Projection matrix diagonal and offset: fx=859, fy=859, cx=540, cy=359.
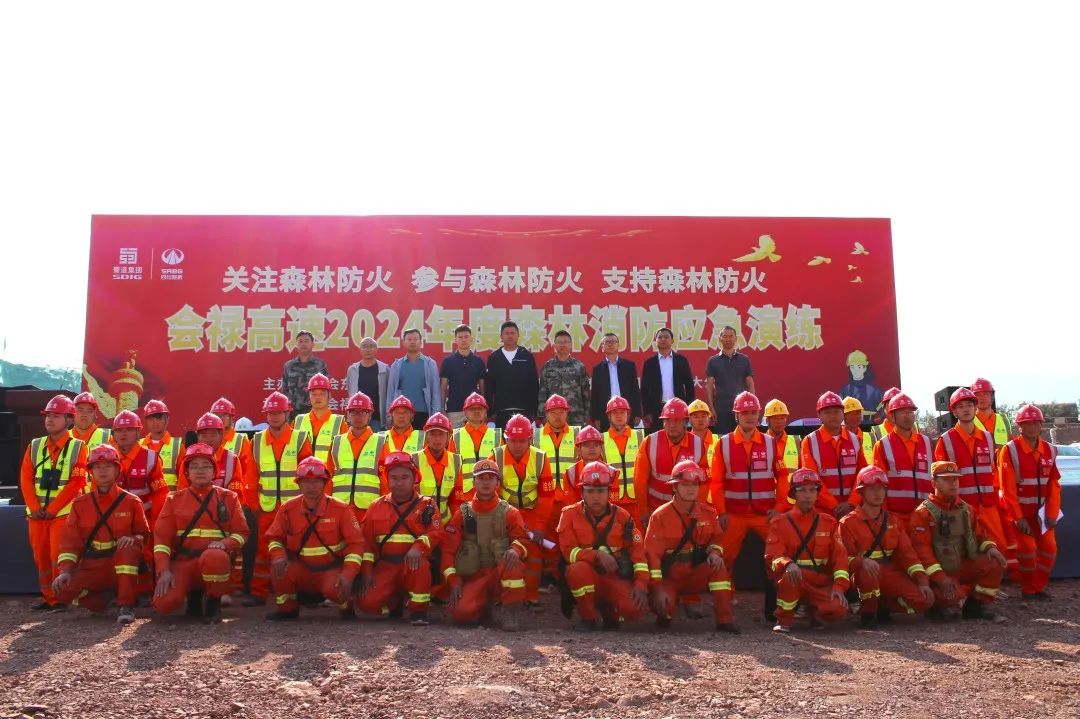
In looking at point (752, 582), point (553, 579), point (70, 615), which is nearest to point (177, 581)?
point (70, 615)

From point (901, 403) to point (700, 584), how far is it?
2569mm

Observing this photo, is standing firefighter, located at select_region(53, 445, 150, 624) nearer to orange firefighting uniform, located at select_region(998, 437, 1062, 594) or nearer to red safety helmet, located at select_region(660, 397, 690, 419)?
red safety helmet, located at select_region(660, 397, 690, 419)

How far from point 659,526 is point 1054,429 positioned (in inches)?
936

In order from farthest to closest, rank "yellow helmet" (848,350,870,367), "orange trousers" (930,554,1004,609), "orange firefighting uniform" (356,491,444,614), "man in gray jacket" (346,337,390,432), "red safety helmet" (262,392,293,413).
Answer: "yellow helmet" (848,350,870,367)
"man in gray jacket" (346,337,390,432)
"red safety helmet" (262,392,293,413)
"orange trousers" (930,554,1004,609)
"orange firefighting uniform" (356,491,444,614)

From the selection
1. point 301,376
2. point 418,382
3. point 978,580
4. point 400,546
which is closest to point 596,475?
point 400,546

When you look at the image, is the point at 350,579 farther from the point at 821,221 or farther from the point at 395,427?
the point at 821,221

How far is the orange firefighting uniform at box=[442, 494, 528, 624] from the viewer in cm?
647

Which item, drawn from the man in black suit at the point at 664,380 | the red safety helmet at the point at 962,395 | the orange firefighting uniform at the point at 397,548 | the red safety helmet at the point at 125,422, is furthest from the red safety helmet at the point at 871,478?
the red safety helmet at the point at 125,422

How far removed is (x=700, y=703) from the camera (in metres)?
4.54

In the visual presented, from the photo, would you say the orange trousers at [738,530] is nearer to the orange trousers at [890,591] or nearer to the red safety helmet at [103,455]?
the orange trousers at [890,591]

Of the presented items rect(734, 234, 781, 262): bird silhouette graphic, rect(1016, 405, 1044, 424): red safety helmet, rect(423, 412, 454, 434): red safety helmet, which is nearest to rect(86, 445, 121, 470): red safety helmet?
rect(423, 412, 454, 434): red safety helmet

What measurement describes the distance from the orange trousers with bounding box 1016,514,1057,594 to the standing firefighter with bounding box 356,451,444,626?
16.9ft

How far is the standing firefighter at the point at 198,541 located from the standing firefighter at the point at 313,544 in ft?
1.18

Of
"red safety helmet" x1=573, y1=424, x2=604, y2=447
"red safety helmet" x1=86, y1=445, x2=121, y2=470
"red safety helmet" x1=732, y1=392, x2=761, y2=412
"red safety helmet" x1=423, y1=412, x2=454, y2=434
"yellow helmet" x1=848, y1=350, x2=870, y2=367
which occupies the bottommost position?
"red safety helmet" x1=86, y1=445, x2=121, y2=470
